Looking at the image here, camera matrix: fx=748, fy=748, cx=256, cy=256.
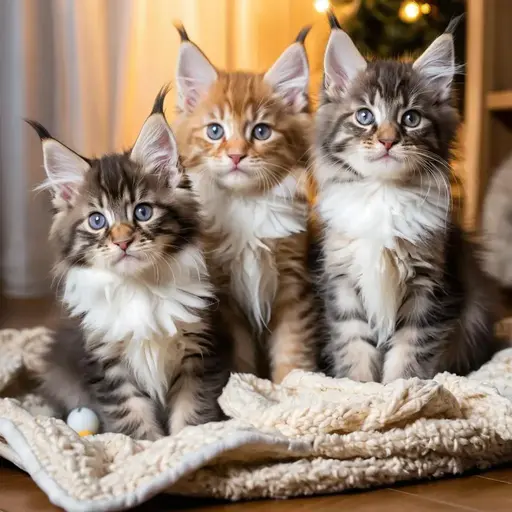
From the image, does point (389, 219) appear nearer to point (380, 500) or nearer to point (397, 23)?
point (380, 500)

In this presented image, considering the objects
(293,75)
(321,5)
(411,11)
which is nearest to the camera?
(293,75)

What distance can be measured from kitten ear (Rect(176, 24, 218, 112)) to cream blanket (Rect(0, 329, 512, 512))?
0.81 m

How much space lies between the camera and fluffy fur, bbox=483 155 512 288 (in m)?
2.90

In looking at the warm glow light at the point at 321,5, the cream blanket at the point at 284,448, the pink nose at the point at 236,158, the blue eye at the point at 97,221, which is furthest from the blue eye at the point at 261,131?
the warm glow light at the point at 321,5

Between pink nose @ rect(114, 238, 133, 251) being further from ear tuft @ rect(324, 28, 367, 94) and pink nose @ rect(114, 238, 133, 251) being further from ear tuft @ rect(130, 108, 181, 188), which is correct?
ear tuft @ rect(324, 28, 367, 94)

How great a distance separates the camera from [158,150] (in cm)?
152

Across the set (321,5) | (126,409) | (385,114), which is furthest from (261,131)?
(321,5)

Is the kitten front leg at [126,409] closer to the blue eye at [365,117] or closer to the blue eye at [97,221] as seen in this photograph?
the blue eye at [97,221]

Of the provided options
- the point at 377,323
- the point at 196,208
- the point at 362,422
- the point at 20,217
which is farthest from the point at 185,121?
the point at 20,217

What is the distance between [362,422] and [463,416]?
0.22 metres

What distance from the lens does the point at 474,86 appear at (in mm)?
3004

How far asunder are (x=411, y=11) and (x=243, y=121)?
164 centimetres

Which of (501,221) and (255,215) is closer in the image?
(255,215)

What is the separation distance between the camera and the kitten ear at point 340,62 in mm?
1678
